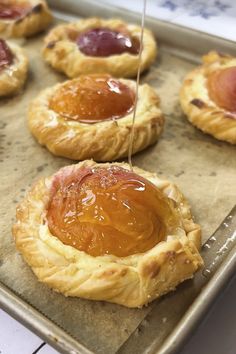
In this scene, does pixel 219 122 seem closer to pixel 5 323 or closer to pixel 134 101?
pixel 134 101

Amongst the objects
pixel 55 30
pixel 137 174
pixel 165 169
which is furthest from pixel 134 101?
pixel 55 30

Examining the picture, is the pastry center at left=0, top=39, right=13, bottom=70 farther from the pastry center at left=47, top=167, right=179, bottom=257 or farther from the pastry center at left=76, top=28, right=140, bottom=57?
the pastry center at left=47, top=167, right=179, bottom=257

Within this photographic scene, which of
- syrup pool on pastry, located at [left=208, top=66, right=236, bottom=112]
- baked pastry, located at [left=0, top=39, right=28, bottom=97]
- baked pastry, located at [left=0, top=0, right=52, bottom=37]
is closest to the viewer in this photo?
syrup pool on pastry, located at [left=208, top=66, right=236, bottom=112]

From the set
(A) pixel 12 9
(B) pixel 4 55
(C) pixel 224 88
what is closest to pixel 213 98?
(C) pixel 224 88

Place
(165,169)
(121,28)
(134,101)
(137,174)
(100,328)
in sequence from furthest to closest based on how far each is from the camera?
(121,28) < (134,101) < (165,169) < (137,174) < (100,328)

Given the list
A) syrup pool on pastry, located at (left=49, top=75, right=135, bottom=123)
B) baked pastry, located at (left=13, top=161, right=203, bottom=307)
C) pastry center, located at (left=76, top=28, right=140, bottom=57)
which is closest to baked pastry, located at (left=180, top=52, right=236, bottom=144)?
syrup pool on pastry, located at (left=49, top=75, right=135, bottom=123)

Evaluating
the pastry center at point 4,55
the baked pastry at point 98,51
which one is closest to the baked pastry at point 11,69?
the pastry center at point 4,55

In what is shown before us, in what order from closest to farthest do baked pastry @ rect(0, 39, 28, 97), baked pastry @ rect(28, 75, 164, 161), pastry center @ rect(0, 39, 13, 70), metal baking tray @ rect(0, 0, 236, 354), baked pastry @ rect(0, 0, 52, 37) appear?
metal baking tray @ rect(0, 0, 236, 354) → baked pastry @ rect(28, 75, 164, 161) → baked pastry @ rect(0, 39, 28, 97) → pastry center @ rect(0, 39, 13, 70) → baked pastry @ rect(0, 0, 52, 37)
